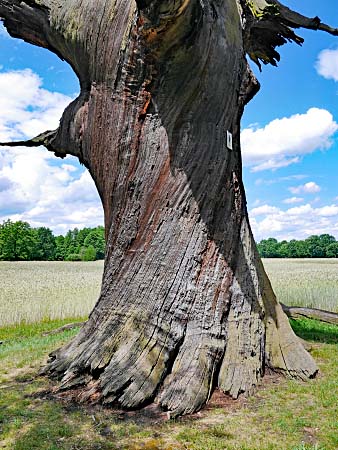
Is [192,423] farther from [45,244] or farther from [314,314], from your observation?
[45,244]

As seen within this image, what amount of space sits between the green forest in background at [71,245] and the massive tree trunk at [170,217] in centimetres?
6383

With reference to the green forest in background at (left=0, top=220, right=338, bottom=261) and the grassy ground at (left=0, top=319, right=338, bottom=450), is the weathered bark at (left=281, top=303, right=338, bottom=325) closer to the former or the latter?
the grassy ground at (left=0, top=319, right=338, bottom=450)

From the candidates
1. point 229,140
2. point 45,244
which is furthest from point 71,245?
point 229,140

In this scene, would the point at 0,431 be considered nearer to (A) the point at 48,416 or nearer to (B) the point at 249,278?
(A) the point at 48,416

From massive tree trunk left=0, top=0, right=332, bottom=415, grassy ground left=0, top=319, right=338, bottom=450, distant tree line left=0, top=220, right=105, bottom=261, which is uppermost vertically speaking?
distant tree line left=0, top=220, right=105, bottom=261

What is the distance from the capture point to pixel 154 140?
4430 millimetres

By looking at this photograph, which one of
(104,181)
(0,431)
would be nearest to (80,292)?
(104,181)

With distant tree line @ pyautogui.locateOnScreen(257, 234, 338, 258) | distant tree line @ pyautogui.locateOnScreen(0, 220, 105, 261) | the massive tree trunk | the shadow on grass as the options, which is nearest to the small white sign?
the massive tree trunk

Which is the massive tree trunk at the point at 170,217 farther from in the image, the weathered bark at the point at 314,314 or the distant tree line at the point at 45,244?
the distant tree line at the point at 45,244

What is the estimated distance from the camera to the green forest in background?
2566 inches

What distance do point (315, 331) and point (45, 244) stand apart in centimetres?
7666

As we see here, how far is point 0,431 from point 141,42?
3706 millimetres

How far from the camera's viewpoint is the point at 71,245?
8919cm

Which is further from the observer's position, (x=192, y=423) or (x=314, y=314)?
(x=314, y=314)
